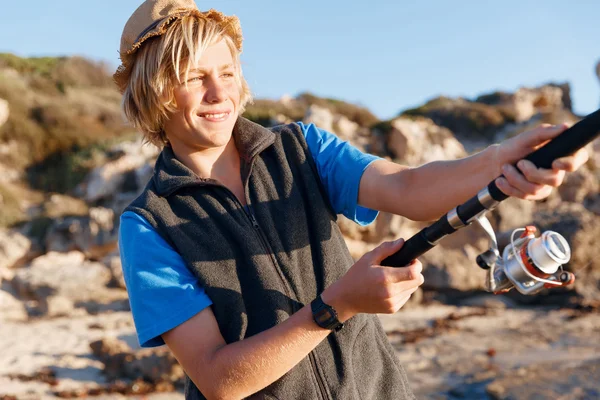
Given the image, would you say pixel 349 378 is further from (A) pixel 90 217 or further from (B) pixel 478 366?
(A) pixel 90 217

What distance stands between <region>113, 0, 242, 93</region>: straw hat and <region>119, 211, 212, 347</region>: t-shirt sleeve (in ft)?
2.23

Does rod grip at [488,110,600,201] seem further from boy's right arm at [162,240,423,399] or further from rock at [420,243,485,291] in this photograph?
rock at [420,243,485,291]

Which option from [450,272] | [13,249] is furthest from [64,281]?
[450,272]

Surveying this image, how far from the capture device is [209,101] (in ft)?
6.66

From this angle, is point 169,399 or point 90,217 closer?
point 169,399

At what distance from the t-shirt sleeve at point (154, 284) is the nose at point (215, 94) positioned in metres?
0.51

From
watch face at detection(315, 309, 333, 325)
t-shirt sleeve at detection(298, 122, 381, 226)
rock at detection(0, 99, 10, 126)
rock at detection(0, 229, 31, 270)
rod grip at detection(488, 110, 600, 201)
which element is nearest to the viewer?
rod grip at detection(488, 110, 600, 201)

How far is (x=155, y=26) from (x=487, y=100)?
111 feet

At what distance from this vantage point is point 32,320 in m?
→ 10.6

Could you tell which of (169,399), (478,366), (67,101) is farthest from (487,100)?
(169,399)

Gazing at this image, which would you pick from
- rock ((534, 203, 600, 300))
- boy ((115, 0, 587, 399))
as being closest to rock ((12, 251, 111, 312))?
rock ((534, 203, 600, 300))

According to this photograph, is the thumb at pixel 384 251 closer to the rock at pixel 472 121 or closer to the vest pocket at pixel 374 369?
the vest pocket at pixel 374 369

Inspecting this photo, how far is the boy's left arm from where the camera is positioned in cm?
148

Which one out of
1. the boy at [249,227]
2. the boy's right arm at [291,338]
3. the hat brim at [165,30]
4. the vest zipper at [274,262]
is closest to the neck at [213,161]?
the boy at [249,227]
